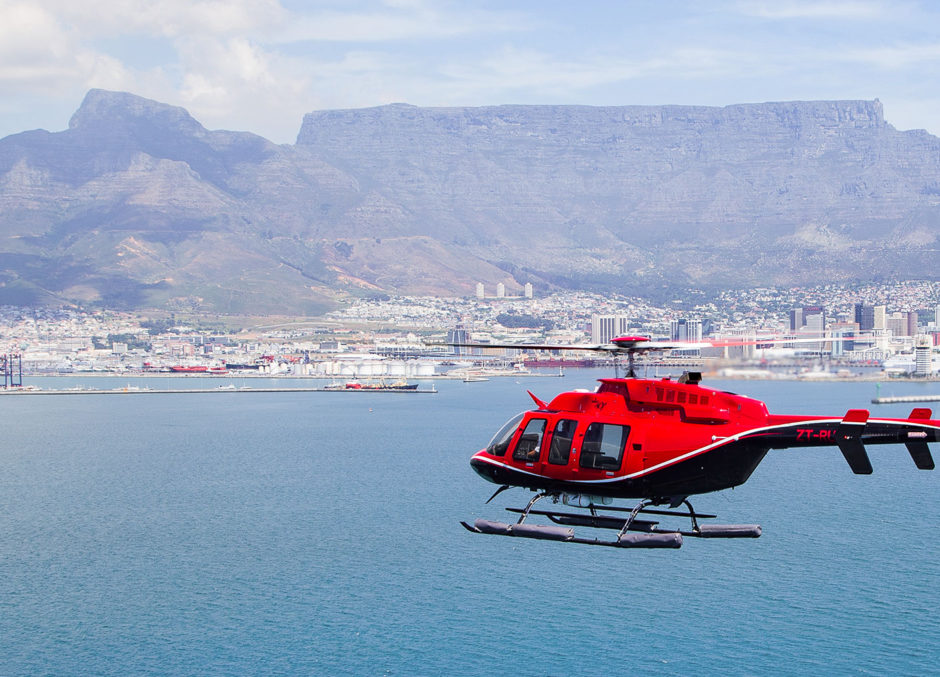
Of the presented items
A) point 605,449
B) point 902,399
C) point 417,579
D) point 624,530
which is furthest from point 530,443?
point 902,399

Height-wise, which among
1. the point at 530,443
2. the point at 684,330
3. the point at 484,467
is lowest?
the point at 484,467

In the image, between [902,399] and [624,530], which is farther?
[902,399]

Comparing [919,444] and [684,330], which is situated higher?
[684,330]

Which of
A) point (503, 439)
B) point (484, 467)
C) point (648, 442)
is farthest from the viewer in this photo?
point (484, 467)

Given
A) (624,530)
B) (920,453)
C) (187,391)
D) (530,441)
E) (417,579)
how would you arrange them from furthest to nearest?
(187,391)
(417,579)
(530,441)
(624,530)
(920,453)

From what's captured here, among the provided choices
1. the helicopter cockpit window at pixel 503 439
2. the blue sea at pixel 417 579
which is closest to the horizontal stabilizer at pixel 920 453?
the helicopter cockpit window at pixel 503 439

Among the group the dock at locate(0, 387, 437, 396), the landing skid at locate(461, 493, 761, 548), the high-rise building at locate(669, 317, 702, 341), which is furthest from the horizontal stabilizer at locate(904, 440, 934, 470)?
the high-rise building at locate(669, 317, 702, 341)

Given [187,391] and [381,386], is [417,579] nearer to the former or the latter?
[381,386]
